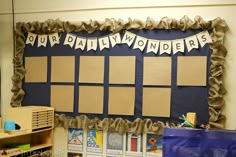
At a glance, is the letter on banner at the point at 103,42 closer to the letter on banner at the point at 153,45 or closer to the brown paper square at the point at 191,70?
the letter on banner at the point at 153,45

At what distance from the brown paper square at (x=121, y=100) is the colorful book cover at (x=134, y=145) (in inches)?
9.8

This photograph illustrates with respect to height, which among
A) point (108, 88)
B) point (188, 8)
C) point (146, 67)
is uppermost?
point (188, 8)

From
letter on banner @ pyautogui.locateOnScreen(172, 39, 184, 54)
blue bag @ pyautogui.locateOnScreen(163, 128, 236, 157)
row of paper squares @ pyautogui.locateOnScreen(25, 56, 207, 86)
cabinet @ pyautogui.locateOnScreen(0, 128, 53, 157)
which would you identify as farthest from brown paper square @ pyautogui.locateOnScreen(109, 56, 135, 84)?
blue bag @ pyautogui.locateOnScreen(163, 128, 236, 157)

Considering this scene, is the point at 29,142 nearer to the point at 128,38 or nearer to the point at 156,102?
the point at 156,102

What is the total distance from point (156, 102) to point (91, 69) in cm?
78

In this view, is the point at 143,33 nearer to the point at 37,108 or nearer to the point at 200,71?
the point at 200,71

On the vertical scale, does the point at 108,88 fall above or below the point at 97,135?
above

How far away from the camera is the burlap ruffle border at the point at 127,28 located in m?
3.05

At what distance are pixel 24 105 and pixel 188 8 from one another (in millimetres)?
2085

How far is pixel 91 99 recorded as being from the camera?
342 cm

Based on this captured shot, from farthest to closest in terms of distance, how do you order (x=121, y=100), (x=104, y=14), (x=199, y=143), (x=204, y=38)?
(x=104, y=14), (x=121, y=100), (x=204, y=38), (x=199, y=143)

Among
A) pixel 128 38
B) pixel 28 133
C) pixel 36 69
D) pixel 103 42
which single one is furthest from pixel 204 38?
pixel 28 133

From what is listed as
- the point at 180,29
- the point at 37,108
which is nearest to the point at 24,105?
the point at 37,108

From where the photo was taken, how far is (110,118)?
11.0ft
